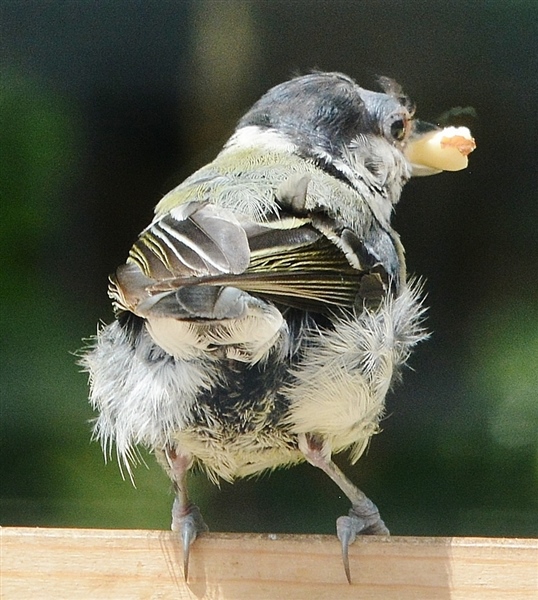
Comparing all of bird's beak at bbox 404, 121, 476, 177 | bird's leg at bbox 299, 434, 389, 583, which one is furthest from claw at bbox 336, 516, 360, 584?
bird's beak at bbox 404, 121, 476, 177

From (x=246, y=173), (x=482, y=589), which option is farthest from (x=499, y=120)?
(x=482, y=589)

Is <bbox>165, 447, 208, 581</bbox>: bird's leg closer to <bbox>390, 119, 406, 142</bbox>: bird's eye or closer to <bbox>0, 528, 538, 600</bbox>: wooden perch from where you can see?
<bbox>0, 528, 538, 600</bbox>: wooden perch

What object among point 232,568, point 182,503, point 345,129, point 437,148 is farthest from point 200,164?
point 232,568

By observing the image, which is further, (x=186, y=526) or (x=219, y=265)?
(x=186, y=526)

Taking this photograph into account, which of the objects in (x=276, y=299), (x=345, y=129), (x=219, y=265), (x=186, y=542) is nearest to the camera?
(x=219, y=265)

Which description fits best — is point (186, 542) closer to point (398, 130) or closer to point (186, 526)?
point (186, 526)

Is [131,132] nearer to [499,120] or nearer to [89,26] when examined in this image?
[89,26]
